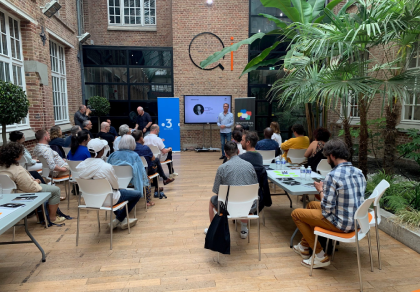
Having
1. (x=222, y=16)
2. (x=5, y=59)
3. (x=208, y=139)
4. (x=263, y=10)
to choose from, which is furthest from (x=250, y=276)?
(x=263, y=10)

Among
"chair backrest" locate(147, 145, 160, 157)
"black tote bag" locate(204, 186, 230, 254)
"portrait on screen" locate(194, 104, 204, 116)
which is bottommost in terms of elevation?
"black tote bag" locate(204, 186, 230, 254)

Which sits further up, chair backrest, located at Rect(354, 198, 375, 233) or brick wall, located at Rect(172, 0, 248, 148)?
brick wall, located at Rect(172, 0, 248, 148)

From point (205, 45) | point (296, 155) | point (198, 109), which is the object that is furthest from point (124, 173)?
point (205, 45)

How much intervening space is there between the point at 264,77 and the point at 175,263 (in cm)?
918

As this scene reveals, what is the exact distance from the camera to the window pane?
33.7 ft

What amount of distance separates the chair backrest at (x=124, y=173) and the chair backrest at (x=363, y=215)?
288 centimetres

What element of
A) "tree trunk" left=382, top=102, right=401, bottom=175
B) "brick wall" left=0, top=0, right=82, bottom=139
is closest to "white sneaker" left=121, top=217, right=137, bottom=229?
"brick wall" left=0, top=0, right=82, bottom=139

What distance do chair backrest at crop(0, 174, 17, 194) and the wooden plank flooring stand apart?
714 millimetres

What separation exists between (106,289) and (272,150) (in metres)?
3.59

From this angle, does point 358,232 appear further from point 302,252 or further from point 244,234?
point 244,234

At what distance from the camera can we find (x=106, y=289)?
8.21 feet

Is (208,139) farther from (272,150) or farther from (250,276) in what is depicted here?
(250,276)

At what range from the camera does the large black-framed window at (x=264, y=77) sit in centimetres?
1037

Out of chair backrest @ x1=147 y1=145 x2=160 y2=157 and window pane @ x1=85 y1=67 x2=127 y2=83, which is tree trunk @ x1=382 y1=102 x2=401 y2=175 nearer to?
chair backrest @ x1=147 y1=145 x2=160 y2=157
